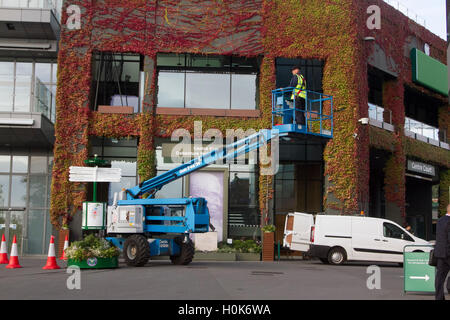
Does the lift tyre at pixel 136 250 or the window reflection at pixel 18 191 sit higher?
the window reflection at pixel 18 191

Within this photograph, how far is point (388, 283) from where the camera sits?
15.2 metres

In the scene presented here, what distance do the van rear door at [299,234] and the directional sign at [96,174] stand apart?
749cm

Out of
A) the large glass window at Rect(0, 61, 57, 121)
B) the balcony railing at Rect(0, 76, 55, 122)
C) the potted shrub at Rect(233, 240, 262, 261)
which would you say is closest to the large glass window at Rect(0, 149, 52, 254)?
the large glass window at Rect(0, 61, 57, 121)

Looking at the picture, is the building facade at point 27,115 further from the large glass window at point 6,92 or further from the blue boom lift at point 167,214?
the blue boom lift at point 167,214

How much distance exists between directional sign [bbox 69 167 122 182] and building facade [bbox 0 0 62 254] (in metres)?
6.66

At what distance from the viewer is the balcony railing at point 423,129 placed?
111ft

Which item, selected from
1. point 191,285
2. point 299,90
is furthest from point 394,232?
point 191,285

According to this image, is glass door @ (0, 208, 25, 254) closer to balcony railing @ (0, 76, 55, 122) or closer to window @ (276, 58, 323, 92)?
balcony railing @ (0, 76, 55, 122)

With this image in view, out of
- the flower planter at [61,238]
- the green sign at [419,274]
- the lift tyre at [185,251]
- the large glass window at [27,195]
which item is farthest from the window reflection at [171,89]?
the green sign at [419,274]

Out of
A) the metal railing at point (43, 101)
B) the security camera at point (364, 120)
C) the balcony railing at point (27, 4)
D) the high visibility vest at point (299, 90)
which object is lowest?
the high visibility vest at point (299, 90)

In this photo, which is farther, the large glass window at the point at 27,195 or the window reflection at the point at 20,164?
the window reflection at the point at 20,164

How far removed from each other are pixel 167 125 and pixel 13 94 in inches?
270

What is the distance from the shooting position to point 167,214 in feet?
63.6

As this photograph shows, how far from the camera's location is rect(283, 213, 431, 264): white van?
22.9m
